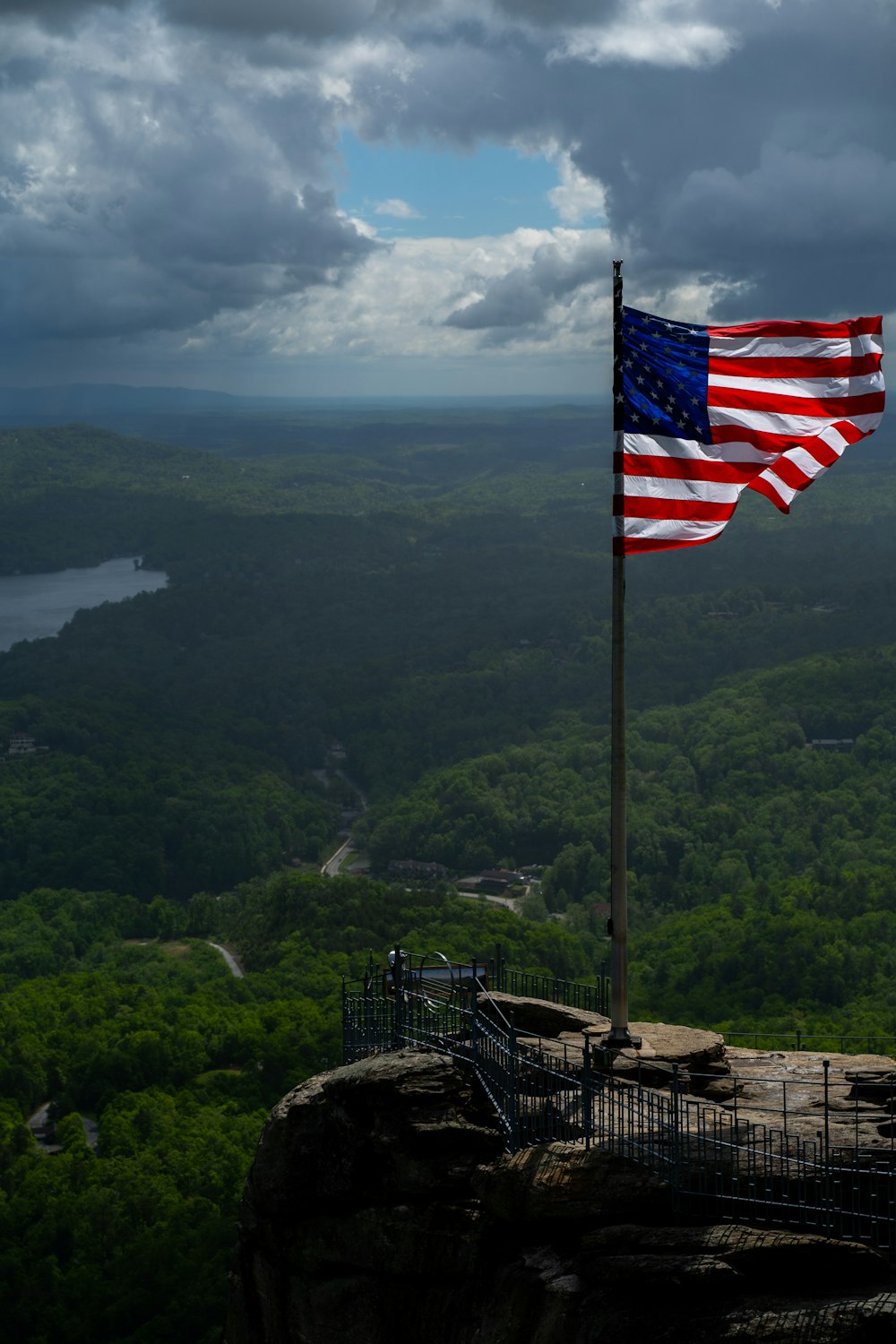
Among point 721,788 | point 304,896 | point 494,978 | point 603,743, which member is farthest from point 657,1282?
point 603,743

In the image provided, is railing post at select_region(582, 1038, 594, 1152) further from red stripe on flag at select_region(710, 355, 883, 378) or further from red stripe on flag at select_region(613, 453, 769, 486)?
red stripe on flag at select_region(710, 355, 883, 378)

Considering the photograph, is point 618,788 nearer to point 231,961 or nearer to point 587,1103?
point 587,1103

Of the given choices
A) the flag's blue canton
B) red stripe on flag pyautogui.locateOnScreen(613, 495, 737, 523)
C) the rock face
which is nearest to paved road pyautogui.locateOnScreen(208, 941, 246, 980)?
the rock face

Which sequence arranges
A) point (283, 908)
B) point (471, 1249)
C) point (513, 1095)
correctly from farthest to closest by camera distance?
point (283, 908), point (513, 1095), point (471, 1249)

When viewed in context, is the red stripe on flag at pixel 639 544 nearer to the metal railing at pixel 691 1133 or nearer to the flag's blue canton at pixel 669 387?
the flag's blue canton at pixel 669 387

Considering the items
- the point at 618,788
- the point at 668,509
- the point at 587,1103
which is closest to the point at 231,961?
the point at 618,788

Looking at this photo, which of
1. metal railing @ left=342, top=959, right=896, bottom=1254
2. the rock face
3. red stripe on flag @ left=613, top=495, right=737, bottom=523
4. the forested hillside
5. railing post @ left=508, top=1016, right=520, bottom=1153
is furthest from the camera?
the forested hillside

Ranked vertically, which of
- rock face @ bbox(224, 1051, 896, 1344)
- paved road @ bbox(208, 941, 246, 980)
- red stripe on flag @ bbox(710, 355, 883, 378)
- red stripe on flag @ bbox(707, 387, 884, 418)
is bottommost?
paved road @ bbox(208, 941, 246, 980)

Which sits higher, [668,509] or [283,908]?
[668,509]
